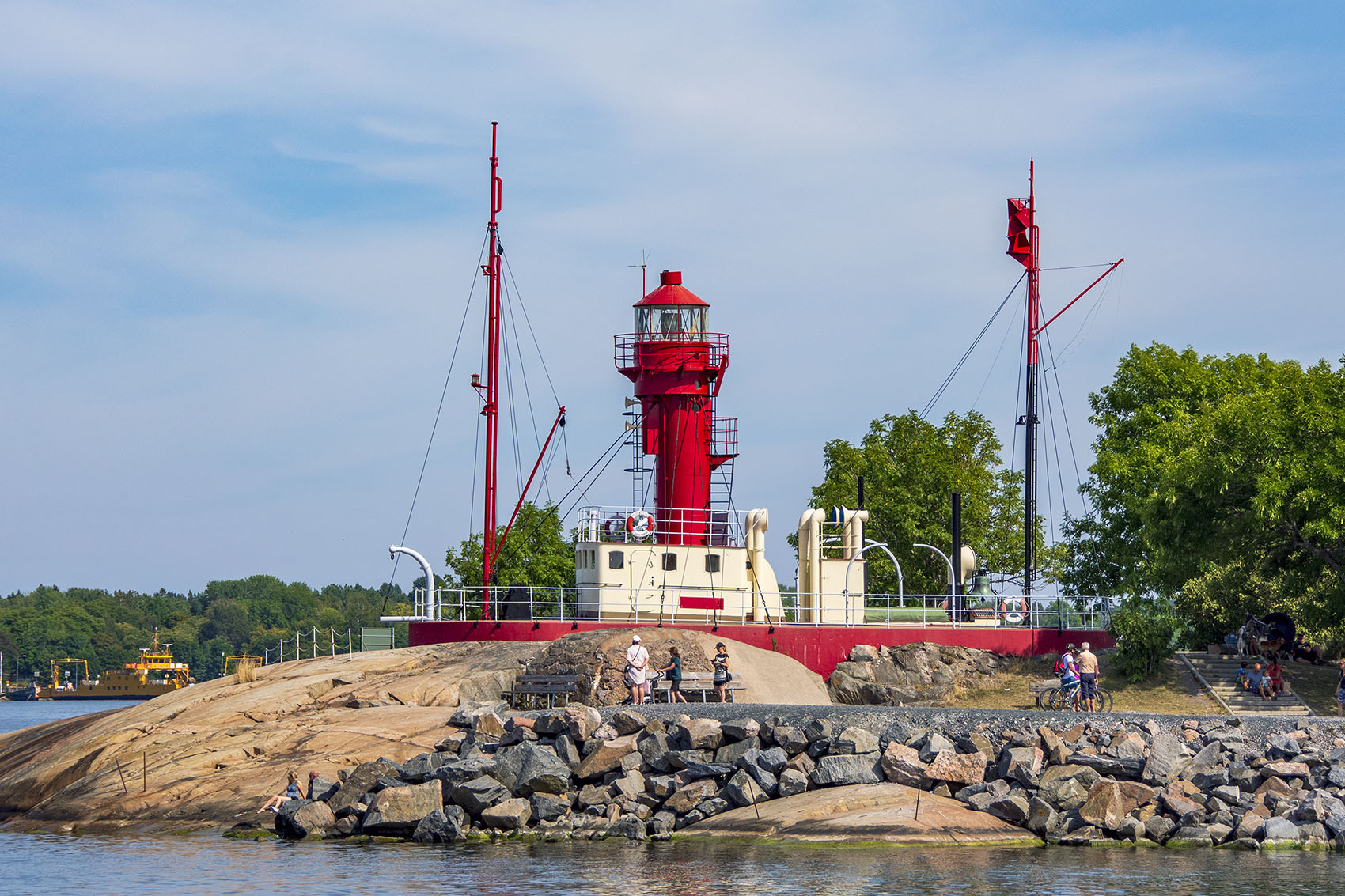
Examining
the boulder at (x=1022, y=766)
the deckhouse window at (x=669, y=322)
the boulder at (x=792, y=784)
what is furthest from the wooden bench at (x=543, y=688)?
the deckhouse window at (x=669, y=322)

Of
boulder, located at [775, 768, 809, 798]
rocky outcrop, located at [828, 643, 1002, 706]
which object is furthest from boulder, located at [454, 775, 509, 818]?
rocky outcrop, located at [828, 643, 1002, 706]

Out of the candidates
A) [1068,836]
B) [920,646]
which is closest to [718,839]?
[1068,836]

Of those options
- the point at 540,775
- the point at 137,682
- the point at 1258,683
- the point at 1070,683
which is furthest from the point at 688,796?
the point at 137,682

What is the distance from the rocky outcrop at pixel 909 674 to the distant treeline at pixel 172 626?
115613mm

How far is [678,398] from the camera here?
43.6m

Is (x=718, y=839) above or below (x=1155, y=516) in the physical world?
below

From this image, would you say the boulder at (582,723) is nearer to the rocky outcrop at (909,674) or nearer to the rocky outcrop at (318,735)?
the rocky outcrop at (318,735)

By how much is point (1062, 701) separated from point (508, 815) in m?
13.4

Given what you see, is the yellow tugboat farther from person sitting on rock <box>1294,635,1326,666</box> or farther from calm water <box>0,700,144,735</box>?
person sitting on rock <box>1294,635,1326,666</box>

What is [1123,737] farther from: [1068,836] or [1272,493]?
[1272,493]

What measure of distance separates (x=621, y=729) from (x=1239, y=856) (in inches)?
424

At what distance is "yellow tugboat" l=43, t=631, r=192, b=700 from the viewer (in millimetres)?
130625

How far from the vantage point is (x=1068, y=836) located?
82.3 feet

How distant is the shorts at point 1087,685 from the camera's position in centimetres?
Result: 3350
